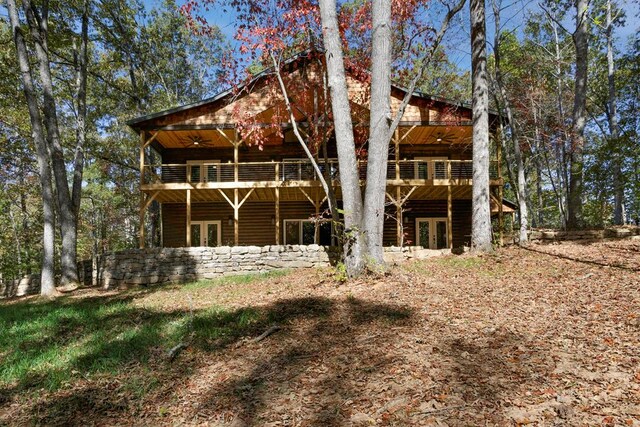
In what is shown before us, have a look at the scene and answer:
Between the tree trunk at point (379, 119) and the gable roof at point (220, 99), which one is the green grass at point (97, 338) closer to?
the tree trunk at point (379, 119)

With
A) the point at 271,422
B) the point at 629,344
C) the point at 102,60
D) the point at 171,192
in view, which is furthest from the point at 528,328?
the point at 102,60

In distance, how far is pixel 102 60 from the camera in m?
20.9

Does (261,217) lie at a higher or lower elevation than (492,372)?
higher

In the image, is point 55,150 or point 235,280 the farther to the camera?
point 55,150

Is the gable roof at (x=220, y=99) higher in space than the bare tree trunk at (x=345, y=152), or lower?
higher

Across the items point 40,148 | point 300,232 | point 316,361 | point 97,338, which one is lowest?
point 97,338

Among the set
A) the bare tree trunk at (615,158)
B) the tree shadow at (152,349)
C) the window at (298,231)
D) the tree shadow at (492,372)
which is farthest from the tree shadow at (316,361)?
the window at (298,231)

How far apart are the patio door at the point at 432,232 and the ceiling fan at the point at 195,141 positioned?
1050 centimetres

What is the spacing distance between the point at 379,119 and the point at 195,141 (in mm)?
11077

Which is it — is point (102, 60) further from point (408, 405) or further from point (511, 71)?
point (408, 405)

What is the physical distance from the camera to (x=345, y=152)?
7438 millimetres

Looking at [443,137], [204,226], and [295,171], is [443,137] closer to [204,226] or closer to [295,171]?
[295,171]

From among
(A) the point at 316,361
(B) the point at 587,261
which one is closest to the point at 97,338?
(A) the point at 316,361

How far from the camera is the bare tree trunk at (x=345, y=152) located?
6895mm
